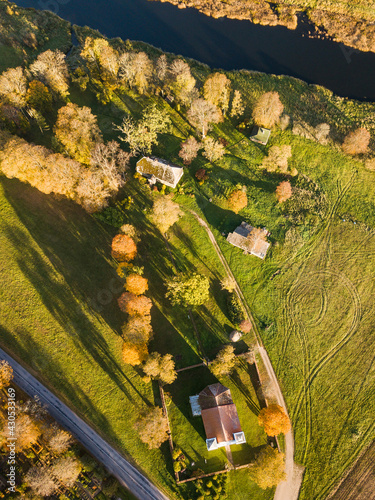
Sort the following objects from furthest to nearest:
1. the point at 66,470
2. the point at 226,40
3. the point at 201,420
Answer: the point at 226,40
the point at 201,420
the point at 66,470

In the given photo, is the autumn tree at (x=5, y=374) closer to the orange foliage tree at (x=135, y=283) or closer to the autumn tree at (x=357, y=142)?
the orange foliage tree at (x=135, y=283)

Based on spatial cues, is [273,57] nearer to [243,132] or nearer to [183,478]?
[243,132]

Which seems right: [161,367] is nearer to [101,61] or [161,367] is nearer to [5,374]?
[5,374]

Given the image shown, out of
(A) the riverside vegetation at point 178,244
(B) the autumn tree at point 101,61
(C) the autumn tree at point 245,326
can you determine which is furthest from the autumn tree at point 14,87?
(C) the autumn tree at point 245,326

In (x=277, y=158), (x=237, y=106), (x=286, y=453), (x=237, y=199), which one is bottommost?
(x=286, y=453)

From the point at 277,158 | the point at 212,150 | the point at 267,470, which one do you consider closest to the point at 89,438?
the point at 267,470

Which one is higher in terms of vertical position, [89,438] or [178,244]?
[178,244]

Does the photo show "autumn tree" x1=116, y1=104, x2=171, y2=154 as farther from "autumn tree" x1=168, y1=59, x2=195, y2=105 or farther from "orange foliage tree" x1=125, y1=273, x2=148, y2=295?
"orange foliage tree" x1=125, y1=273, x2=148, y2=295
